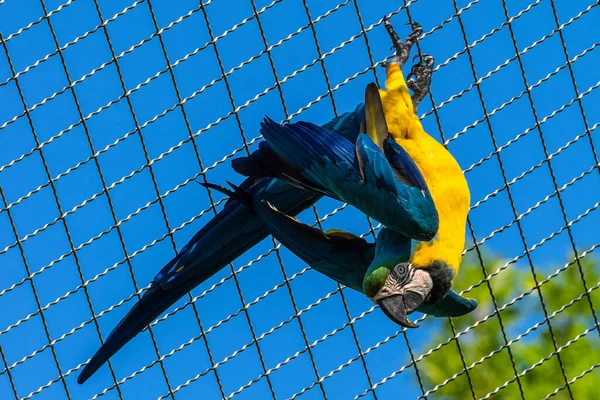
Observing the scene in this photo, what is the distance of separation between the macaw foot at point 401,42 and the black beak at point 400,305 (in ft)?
1.84

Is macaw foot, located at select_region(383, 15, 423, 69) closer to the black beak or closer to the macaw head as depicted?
the macaw head

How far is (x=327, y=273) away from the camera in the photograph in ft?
8.52

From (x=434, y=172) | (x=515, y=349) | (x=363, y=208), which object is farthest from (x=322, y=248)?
(x=515, y=349)

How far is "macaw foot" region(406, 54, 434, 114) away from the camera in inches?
107

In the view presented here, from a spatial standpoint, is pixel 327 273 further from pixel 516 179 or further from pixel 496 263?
pixel 496 263

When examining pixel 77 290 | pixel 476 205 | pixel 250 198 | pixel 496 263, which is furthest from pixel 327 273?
pixel 496 263

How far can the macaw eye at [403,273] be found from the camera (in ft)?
8.05

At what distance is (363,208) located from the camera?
241cm

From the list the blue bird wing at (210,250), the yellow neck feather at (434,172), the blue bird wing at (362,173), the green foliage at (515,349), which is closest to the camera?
the blue bird wing at (362,173)

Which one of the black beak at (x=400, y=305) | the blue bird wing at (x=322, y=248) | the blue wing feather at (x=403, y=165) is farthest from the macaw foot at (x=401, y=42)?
the black beak at (x=400, y=305)

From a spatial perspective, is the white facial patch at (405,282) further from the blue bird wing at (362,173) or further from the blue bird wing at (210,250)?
the blue bird wing at (210,250)

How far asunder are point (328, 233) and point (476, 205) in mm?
477

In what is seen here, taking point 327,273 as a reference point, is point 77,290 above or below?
above

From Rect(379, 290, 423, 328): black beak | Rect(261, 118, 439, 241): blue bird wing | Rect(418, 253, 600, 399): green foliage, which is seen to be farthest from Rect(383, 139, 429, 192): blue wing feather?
Rect(418, 253, 600, 399): green foliage
